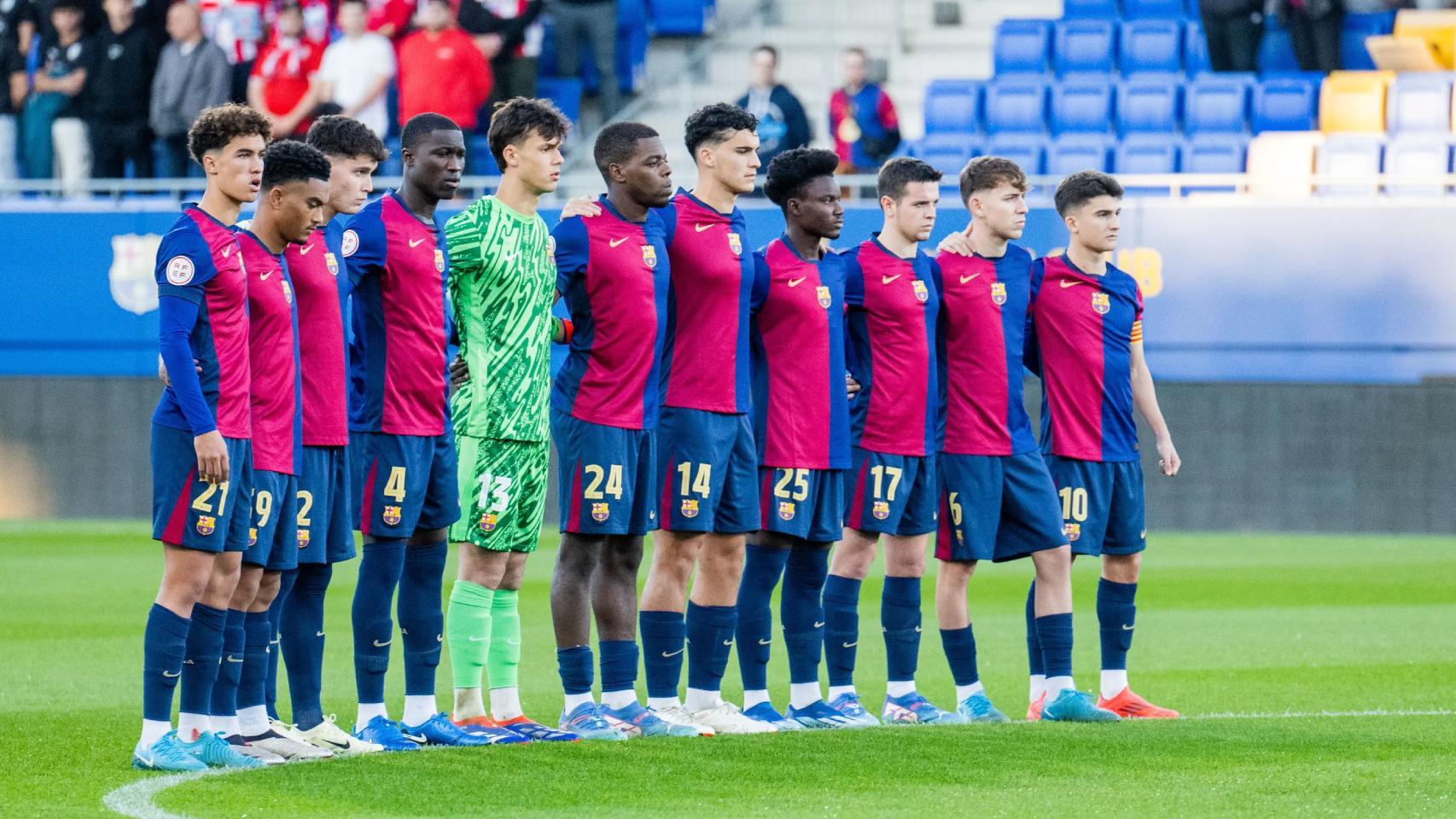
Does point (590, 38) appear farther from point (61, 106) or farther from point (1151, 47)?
point (1151, 47)

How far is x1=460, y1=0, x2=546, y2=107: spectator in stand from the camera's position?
18688 millimetres

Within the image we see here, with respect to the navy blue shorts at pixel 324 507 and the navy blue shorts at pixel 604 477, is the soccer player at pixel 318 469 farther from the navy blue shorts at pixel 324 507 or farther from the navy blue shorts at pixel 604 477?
the navy blue shorts at pixel 604 477

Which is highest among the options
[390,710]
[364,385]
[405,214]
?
[405,214]

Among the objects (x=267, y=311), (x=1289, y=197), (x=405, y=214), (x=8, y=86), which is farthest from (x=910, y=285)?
(x=8, y=86)

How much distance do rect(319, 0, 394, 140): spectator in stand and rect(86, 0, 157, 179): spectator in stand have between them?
1.58 meters

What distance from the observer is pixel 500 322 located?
7.28m

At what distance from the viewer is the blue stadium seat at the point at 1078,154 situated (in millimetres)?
18859

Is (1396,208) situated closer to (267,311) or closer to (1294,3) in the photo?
(1294,3)

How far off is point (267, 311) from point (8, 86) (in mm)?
14343

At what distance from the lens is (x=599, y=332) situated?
24.4 feet

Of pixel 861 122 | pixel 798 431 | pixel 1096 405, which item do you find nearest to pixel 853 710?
pixel 798 431

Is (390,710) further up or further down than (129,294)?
further down

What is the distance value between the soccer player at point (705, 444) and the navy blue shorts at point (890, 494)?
21.5 inches

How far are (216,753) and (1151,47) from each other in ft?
49.6
